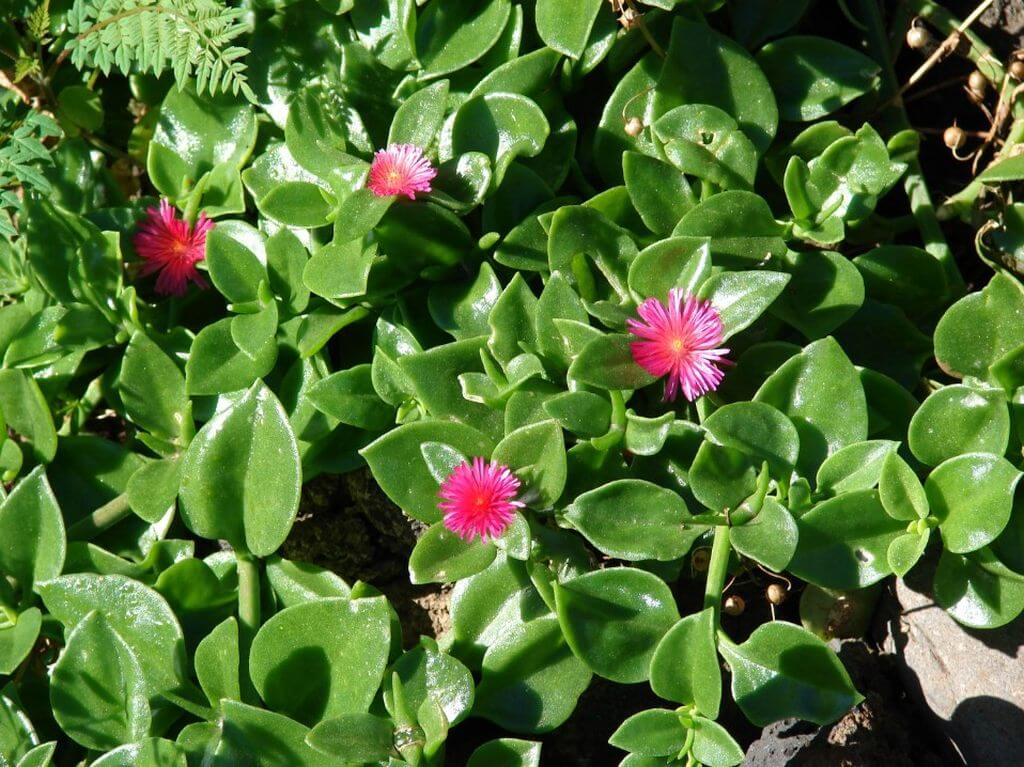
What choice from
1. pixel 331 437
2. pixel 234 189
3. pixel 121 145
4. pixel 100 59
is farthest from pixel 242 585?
pixel 121 145

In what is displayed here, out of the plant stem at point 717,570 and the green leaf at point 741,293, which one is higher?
the green leaf at point 741,293

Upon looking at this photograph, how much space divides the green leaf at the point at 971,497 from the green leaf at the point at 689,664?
290 millimetres

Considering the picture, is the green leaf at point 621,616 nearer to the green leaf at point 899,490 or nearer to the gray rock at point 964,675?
Answer: the green leaf at point 899,490

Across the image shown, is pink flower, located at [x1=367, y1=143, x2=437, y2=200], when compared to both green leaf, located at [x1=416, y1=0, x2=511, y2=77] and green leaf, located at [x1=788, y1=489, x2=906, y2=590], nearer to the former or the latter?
green leaf, located at [x1=416, y1=0, x2=511, y2=77]

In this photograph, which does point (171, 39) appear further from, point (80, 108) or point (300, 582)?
point (300, 582)

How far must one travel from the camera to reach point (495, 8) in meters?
1.53

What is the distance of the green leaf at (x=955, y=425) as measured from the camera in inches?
49.4

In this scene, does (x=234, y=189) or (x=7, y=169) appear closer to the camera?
(x=7, y=169)

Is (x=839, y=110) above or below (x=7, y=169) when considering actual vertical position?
below

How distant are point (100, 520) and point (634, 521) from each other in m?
0.74

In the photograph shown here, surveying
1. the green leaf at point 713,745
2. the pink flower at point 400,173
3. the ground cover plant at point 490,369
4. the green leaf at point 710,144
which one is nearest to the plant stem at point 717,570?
the ground cover plant at point 490,369

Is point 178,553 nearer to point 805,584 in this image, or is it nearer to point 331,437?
point 331,437

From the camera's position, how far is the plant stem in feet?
4.08

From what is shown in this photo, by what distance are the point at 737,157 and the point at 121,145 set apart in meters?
1.03
